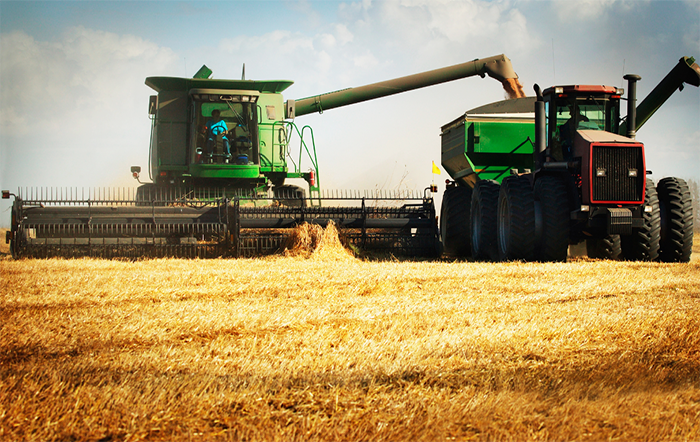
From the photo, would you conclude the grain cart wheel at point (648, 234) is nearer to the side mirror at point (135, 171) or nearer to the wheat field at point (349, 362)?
the wheat field at point (349, 362)

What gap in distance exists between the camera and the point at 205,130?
10.5 meters

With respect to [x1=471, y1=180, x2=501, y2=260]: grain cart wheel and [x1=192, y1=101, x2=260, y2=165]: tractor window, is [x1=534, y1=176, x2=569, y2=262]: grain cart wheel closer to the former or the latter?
[x1=471, y1=180, x2=501, y2=260]: grain cart wheel

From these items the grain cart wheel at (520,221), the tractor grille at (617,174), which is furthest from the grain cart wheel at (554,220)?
the tractor grille at (617,174)

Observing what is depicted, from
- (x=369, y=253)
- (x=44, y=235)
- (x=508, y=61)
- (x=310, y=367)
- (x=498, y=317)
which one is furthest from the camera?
(x=508, y=61)

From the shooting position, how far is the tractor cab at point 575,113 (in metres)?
8.34

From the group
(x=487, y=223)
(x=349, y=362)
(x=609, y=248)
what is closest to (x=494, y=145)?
(x=487, y=223)

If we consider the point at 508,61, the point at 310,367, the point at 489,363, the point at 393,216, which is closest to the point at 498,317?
the point at 489,363

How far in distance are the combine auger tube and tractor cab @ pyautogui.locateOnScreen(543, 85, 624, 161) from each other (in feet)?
8.01

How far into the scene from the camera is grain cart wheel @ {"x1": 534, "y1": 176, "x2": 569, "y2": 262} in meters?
7.69

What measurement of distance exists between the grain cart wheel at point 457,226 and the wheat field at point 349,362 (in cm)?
486

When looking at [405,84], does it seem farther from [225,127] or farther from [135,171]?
[135,171]

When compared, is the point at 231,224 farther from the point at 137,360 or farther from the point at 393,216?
the point at 137,360

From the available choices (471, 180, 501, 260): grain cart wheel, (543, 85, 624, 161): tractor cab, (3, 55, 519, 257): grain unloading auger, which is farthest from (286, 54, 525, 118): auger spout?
(543, 85, 624, 161): tractor cab

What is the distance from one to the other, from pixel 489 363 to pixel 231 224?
22.9 ft
